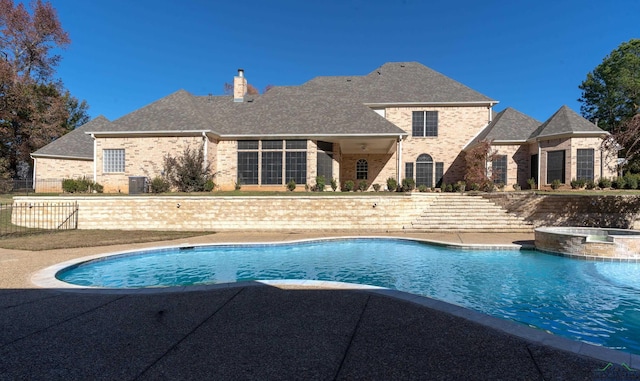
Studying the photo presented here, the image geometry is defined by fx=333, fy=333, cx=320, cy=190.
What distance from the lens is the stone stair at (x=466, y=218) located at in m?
14.9

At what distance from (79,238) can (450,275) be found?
42.7 feet

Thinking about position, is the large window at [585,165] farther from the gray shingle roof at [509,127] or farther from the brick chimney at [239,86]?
the brick chimney at [239,86]

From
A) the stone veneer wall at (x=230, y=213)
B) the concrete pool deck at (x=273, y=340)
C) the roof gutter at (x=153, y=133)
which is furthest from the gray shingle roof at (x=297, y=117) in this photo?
the concrete pool deck at (x=273, y=340)

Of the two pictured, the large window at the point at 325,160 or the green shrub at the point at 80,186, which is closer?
the green shrub at the point at 80,186

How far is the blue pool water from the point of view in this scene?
5938mm

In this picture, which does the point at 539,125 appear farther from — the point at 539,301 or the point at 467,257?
the point at 539,301

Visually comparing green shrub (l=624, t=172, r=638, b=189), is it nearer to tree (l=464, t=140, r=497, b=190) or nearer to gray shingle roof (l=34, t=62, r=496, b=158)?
tree (l=464, t=140, r=497, b=190)

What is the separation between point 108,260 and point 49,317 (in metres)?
5.48

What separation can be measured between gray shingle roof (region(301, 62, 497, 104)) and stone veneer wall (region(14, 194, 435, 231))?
14484 millimetres

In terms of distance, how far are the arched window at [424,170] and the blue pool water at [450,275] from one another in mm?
15388

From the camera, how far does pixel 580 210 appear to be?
14.7 metres

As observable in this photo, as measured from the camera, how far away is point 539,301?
675cm

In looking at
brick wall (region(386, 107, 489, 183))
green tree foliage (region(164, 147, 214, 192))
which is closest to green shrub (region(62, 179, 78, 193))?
green tree foliage (region(164, 147, 214, 192))

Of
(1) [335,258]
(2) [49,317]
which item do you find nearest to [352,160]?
(1) [335,258]
